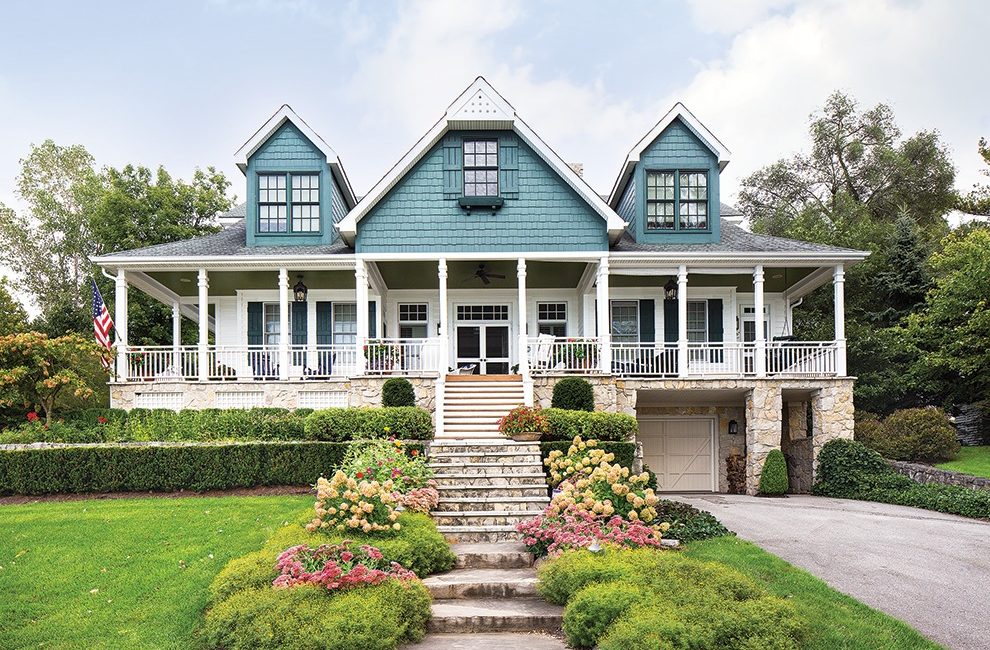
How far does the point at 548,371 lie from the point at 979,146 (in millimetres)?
16843

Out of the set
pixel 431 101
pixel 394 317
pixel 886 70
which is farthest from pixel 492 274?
pixel 886 70

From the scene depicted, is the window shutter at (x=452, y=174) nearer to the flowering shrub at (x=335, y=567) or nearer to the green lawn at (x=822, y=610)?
the green lawn at (x=822, y=610)

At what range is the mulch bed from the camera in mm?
13695

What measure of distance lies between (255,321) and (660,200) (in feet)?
36.4

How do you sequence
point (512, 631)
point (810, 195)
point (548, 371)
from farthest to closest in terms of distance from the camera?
point (810, 195) → point (548, 371) → point (512, 631)

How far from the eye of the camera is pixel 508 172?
1812 cm

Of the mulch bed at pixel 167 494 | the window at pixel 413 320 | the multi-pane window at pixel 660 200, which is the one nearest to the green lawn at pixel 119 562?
the mulch bed at pixel 167 494

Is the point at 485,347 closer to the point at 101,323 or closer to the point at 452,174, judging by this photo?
the point at 452,174

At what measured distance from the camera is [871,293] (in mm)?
27359

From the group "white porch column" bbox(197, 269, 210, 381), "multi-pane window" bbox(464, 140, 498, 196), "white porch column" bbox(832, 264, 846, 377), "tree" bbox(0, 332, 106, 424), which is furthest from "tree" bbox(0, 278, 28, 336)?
"white porch column" bbox(832, 264, 846, 377)

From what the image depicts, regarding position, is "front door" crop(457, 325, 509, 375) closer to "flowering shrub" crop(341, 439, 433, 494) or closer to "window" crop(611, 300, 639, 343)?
"window" crop(611, 300, 639, 343)

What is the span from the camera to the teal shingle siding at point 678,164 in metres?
19.5

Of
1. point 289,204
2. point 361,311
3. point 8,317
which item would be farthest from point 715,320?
point 8,317

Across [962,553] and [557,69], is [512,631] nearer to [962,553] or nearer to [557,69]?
[962,553]
